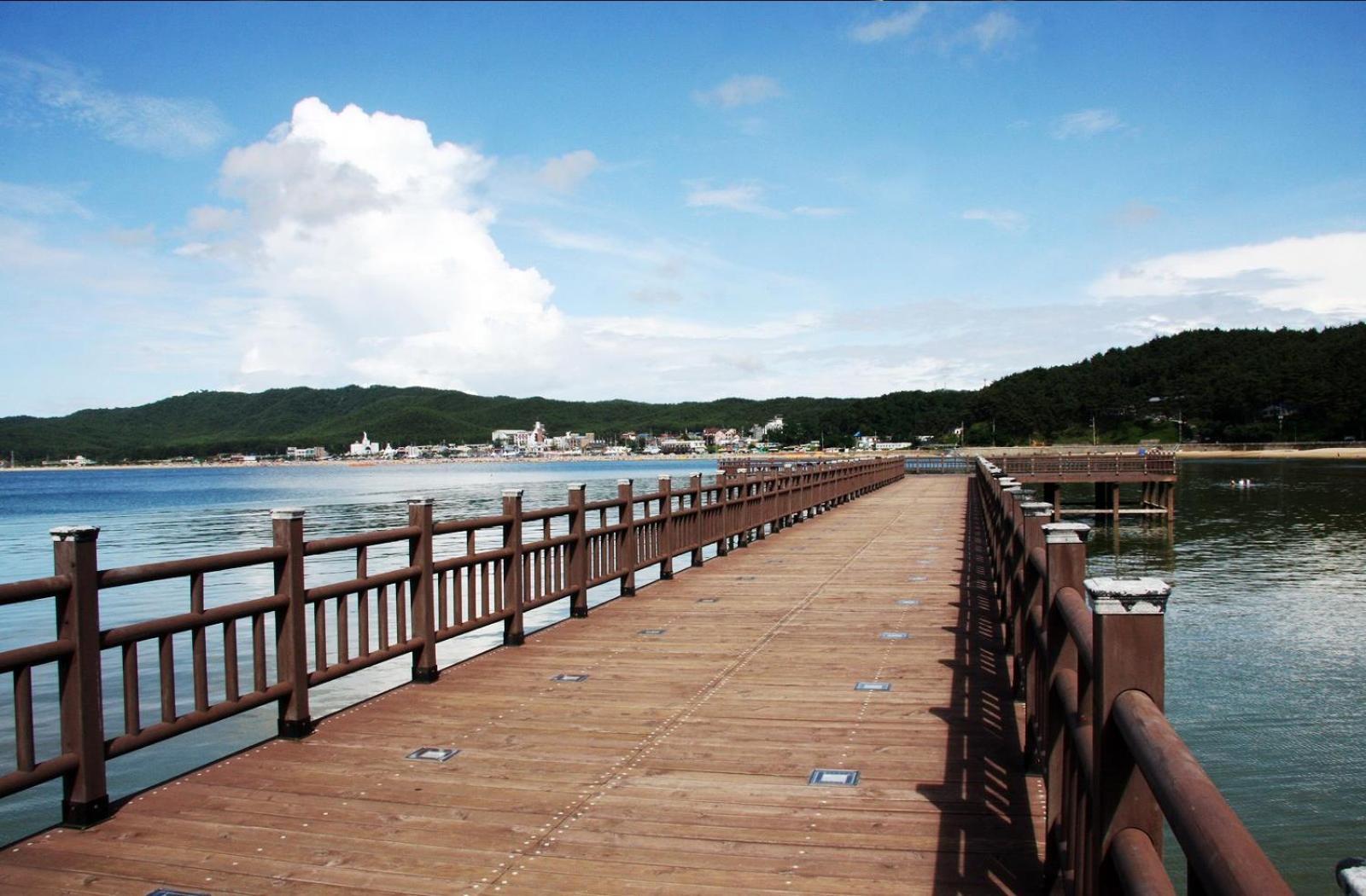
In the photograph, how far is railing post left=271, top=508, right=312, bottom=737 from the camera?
6180mm

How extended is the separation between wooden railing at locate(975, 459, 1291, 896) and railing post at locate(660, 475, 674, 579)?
905 centimetres

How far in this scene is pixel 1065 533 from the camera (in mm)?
4555

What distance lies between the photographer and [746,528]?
18.4 m

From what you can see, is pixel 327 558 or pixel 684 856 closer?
pixel 684 856

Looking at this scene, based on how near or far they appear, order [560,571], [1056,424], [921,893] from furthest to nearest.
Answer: [1056,424], [560,571], [921,893]

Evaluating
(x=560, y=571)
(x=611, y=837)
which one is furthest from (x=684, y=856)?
(x=560, y=571)

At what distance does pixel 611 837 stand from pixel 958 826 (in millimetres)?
1575

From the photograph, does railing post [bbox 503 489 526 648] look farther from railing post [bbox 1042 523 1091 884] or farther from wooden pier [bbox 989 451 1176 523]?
wooden pier [bbox 989 451 1176 523]

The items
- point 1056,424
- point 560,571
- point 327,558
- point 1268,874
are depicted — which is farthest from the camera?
point 1056,424

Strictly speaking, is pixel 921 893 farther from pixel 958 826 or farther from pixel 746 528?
pixel 746 528

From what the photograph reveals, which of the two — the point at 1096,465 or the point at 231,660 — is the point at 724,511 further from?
the point at 1096,465

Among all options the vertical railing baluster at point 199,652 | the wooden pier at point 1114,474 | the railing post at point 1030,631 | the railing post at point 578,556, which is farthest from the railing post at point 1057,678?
the wooden pier at point 1114,474

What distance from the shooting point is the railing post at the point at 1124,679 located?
2.54 m

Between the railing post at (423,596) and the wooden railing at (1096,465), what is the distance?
35.5m
